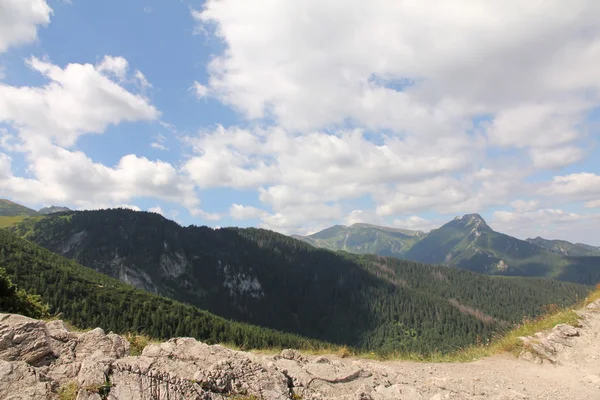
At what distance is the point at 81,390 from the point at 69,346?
2932 mm

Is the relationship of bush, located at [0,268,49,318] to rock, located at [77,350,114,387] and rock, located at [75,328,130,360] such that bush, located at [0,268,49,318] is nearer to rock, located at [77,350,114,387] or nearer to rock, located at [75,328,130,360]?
rock, located at [75,328,130,360]

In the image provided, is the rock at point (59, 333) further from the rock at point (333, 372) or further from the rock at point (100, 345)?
the rock at point (333, 372)

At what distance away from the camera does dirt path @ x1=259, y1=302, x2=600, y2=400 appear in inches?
399

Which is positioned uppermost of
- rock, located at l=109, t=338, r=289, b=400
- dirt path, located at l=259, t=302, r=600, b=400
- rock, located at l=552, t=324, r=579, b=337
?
rock, located at l=109, t=338, r=289, b=400

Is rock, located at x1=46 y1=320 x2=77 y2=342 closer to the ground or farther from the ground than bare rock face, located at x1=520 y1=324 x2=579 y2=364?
farther from the ground

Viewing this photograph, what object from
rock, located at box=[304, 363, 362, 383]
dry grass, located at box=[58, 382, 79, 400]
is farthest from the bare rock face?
dry grass, located at box=[58, 382, 79, 400]

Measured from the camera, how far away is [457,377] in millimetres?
13000

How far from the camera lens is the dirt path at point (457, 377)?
10141 mm

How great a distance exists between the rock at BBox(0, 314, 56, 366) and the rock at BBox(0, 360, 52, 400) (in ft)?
3.00

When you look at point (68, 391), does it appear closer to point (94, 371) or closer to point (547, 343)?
point (94, 371)

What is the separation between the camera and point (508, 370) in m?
14.4

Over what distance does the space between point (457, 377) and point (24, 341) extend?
15.0 metres

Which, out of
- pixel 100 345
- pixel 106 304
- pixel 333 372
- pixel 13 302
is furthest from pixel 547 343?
pixel 106 304

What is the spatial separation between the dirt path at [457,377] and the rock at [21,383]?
613 centimetres
